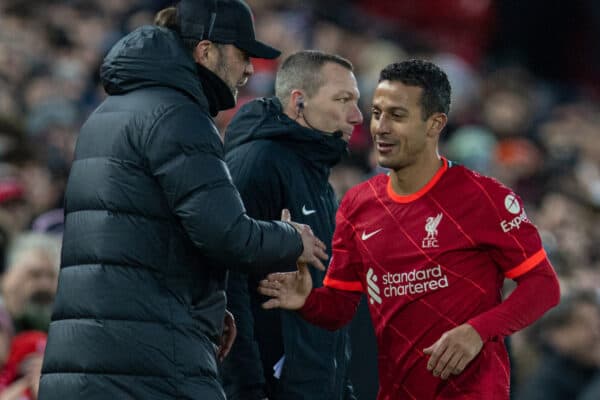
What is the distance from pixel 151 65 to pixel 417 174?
42.1 inches

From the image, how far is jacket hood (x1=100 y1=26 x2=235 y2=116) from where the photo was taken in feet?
15.0

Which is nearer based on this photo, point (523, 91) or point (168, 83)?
point (168, 83)

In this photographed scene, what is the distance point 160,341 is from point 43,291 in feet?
9.60

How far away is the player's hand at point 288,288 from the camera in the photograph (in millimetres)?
5012

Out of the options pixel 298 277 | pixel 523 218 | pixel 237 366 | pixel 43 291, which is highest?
pixel 523 218

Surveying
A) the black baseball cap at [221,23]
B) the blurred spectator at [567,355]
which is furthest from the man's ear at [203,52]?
the blurred spectator at [567,355]

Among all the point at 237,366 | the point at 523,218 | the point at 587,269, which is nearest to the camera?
the point at 523,218

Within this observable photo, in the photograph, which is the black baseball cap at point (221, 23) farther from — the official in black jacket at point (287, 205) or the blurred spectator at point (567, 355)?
the blurred spectator at point (567, 355)

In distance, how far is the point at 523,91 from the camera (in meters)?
14.7

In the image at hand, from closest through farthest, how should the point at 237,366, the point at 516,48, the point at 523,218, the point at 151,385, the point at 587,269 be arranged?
the point at 151,385
the point at 523,218
the point at 237,366
the point at 587,269
the point at 516,48

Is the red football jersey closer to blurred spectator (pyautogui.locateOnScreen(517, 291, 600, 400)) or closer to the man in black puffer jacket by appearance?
the man in black puffer jacket

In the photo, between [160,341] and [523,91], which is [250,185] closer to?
[160,341]

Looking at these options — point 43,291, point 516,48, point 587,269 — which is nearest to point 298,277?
point 43,291

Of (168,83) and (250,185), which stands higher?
(168,83)
